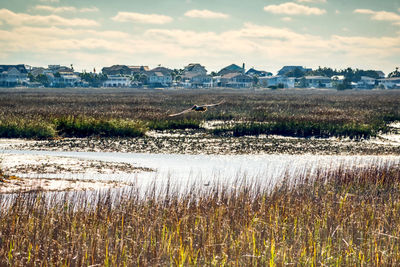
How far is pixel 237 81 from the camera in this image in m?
162

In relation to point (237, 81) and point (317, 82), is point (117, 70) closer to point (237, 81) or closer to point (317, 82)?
point (237, 81)

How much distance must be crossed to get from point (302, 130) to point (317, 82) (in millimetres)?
139734

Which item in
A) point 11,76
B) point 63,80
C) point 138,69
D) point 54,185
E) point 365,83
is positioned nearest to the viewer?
point 54,185

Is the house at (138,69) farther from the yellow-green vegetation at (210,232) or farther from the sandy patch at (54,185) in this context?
the yellow-green vegetation at (210,232)

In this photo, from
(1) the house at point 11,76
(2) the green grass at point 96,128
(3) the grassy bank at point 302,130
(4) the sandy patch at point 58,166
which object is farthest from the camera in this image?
(1) the house at point 11,76

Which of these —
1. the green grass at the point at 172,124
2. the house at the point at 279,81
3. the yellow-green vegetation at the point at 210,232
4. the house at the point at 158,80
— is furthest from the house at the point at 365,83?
the yellow-green vegetation at the point at 210,232

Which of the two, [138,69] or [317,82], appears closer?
[317,82]

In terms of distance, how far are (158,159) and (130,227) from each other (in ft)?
44.5

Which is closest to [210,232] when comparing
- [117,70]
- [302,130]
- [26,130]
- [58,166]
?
[58,166]

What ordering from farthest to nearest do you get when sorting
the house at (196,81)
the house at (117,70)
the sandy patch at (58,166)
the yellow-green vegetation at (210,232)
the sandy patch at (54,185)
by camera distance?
the house at (117,70), the house at (196,81), the sandy patch at (58,166), the sandy patch at (54,185), the yellow-green vegetation at (210,232)

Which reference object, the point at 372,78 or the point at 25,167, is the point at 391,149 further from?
the point at 372,78

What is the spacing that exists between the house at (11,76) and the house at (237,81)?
69.5m

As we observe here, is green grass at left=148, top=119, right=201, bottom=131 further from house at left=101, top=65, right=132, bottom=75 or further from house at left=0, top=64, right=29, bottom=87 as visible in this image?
house at left=101, top=65, right=132, bottom=75

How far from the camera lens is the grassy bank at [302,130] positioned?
31481 millimetres
